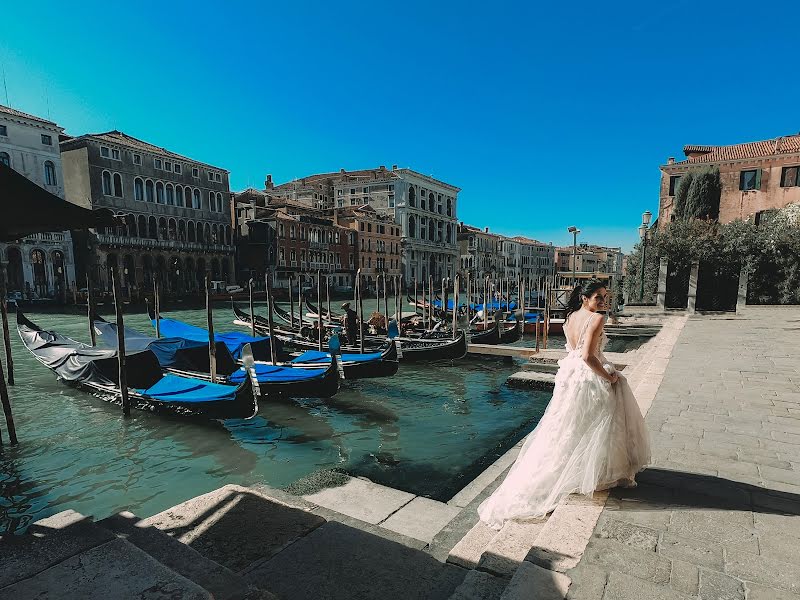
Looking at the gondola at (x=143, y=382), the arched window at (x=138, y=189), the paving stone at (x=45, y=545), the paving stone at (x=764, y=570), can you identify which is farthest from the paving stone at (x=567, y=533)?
the arched window at (x=138, y=189)

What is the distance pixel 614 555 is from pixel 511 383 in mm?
5879

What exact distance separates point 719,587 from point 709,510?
71 centimetres

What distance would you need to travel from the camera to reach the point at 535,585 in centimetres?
174

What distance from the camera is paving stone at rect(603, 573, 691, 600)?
1657 mm

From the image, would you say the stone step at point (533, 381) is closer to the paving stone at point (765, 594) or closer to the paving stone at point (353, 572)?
the paving stone at point (353, 572)

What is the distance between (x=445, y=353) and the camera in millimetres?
10805

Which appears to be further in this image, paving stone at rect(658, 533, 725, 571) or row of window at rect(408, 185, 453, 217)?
row of window at rect(408, 185, 453, 217)

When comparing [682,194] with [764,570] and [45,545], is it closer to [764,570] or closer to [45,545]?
[764,570]

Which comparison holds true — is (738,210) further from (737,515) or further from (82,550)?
(82,550)

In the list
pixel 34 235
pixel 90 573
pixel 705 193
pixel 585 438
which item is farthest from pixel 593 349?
pixel 34 235

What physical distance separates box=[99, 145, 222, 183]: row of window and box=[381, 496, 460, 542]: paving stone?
32.5 m

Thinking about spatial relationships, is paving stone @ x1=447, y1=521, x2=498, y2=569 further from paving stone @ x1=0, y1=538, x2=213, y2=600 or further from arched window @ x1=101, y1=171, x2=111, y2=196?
arched window @ x1=101, y1=171, x2=111, y2=196

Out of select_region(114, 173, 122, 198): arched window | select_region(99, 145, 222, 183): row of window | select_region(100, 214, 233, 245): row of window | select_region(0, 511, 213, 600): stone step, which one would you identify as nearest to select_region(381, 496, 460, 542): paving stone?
select_region(0, 511, 213, 600): stone step

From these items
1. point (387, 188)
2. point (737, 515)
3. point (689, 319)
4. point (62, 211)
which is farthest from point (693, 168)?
point (387, 188)
